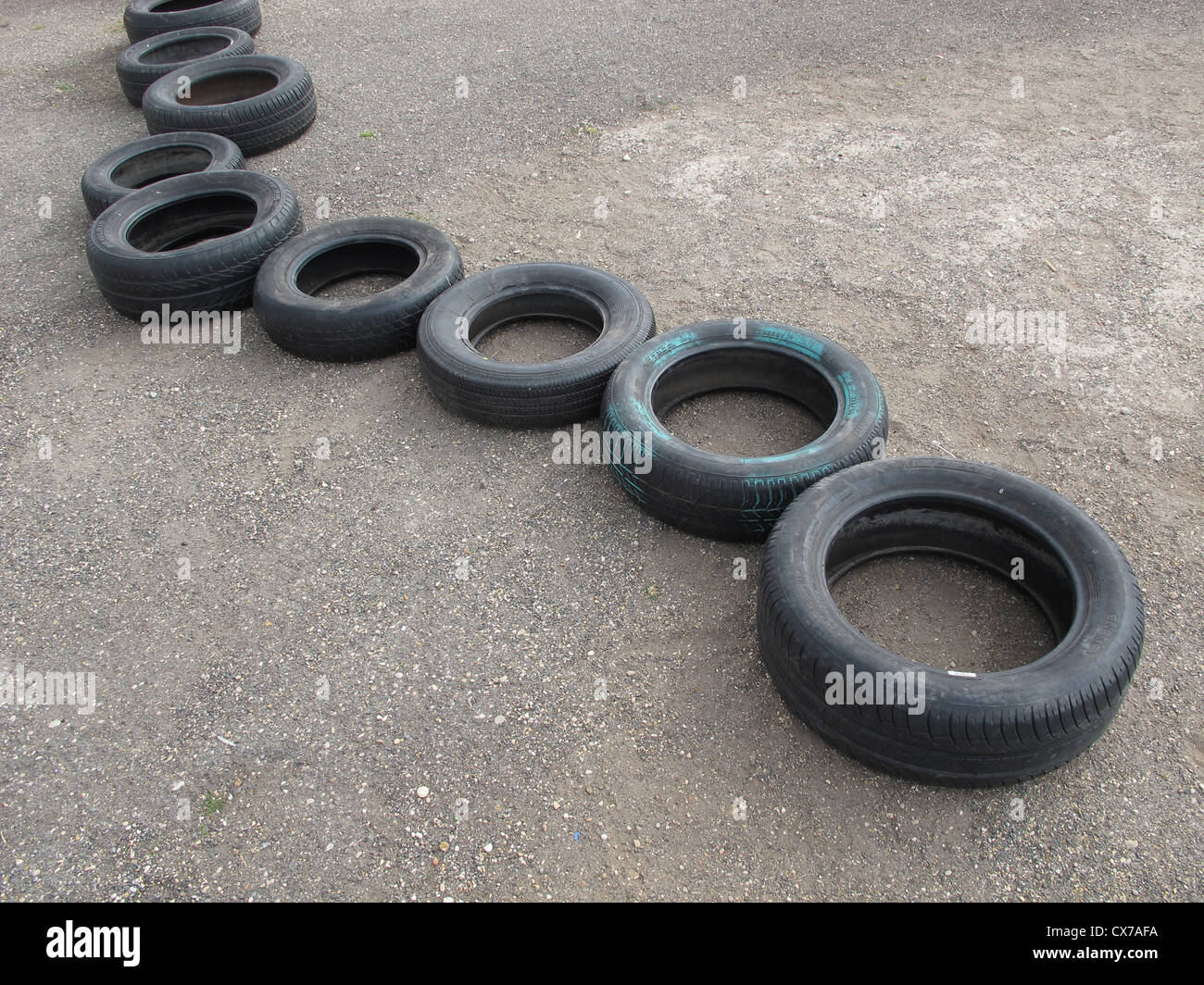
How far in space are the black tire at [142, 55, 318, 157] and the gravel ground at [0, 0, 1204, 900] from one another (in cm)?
29

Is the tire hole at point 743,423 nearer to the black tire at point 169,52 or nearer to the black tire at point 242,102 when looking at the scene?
the black tire at point 242,102

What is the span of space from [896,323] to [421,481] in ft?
10.6

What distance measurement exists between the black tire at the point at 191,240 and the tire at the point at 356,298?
25 cm

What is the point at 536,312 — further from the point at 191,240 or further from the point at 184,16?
the point at 184,16

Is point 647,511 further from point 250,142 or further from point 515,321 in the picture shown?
point 250,142

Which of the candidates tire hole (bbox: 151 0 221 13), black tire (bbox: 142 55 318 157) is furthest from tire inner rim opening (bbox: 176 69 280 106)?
tire hole (bbox: 151 0 221 13)

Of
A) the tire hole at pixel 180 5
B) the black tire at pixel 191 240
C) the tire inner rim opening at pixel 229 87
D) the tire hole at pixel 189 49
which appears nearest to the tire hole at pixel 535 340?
the black tire at pixel 191 240

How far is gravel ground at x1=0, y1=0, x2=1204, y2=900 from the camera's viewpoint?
3400mm

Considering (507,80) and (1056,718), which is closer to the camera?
(1056,718)

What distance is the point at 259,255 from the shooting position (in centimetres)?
621

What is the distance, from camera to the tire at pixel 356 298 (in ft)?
18.6

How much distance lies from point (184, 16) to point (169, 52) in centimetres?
57
